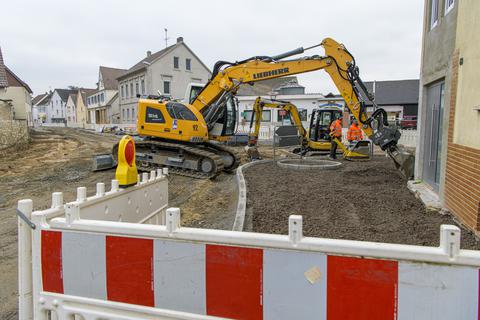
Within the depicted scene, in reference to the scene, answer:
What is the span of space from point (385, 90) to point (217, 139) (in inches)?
1756

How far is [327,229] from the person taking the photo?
546cm

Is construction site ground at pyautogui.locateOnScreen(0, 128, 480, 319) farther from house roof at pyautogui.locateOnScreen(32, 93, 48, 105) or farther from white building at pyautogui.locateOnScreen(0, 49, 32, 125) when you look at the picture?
house roof at pyautogui.locateOnScreen(32, 93, 48, 105)

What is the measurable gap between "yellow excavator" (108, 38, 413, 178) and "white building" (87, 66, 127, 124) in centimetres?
4417

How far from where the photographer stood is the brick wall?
5.01 m

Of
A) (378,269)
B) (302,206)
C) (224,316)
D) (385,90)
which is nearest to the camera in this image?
(378,269)

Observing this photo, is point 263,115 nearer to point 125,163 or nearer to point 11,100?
point 11,100

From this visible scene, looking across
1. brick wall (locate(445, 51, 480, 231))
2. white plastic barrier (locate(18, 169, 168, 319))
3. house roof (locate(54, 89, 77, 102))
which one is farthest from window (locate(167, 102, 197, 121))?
house roof (locate(54, 89, 77, 102))

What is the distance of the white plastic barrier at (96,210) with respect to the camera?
8.14 feet

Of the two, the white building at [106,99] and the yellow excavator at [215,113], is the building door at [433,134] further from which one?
the white building at [106,99]

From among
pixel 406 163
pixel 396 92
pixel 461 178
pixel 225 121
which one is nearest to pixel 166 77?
pixel 396 92

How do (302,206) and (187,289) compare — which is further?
(302,206)

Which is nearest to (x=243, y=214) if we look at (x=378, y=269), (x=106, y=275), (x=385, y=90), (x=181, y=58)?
(x=106, y=275)

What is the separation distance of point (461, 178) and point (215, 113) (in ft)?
29.0

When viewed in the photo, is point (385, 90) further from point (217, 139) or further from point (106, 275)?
point (106, 275)
